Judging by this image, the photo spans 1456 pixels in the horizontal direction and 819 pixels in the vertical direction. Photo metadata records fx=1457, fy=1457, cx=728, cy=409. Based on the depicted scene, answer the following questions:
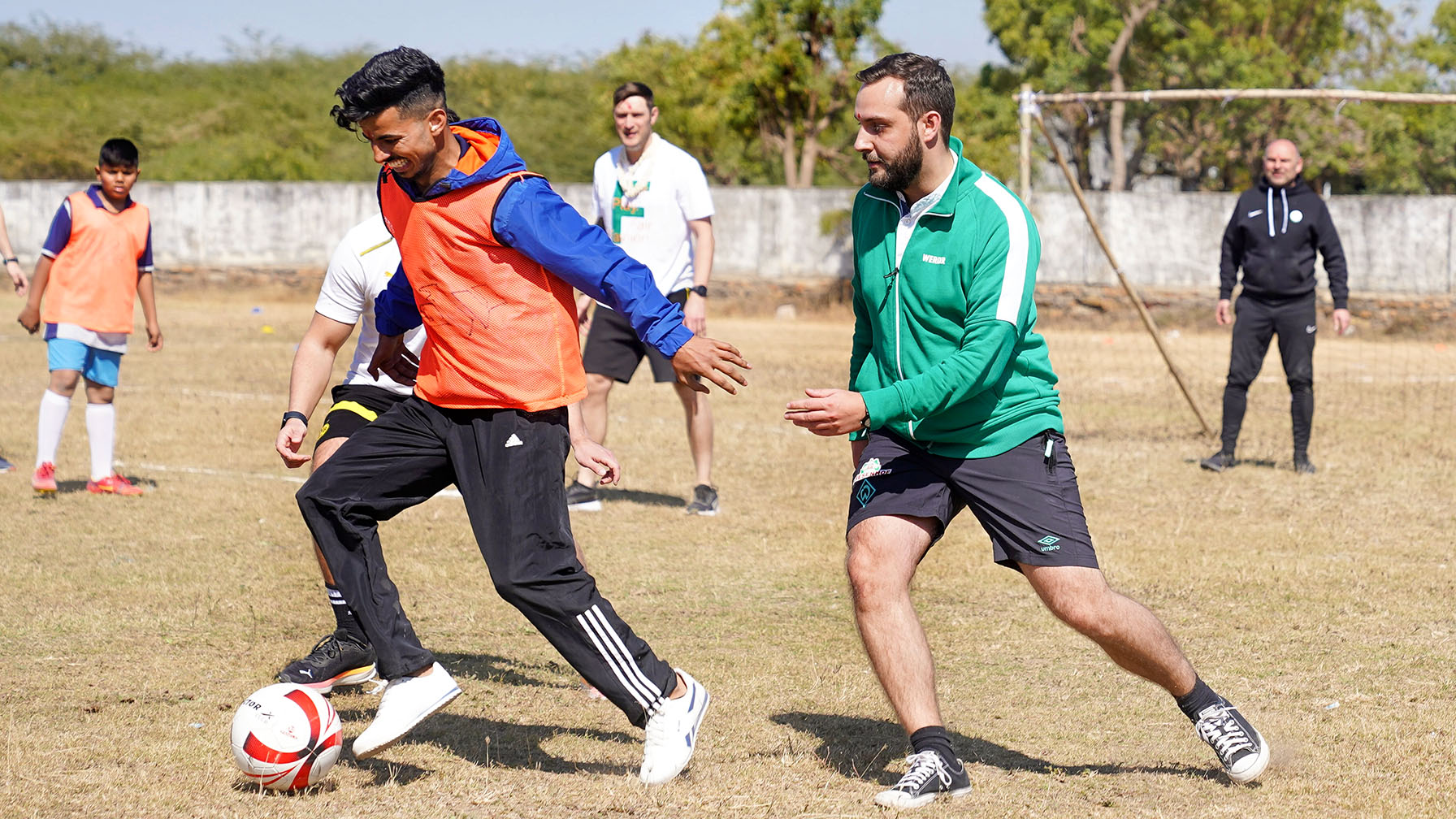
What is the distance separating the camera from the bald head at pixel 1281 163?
1006 cm

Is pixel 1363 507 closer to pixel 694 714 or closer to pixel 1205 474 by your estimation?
pixel 1205 474

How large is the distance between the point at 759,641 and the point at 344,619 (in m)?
1.74

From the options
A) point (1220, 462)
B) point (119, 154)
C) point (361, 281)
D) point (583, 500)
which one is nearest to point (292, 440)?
point (361, 281)

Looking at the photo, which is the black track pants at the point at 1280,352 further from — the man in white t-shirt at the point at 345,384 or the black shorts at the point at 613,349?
the man in white t-shirt at the point at 345,384

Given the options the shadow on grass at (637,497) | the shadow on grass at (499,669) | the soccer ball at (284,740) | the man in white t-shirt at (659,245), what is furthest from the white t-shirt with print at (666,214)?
the soccer ball at (284,740)

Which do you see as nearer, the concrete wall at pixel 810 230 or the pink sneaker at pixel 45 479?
the pink sneaker at pixel 45 479

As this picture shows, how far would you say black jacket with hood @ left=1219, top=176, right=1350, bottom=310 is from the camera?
398 inches

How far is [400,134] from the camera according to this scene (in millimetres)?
3996

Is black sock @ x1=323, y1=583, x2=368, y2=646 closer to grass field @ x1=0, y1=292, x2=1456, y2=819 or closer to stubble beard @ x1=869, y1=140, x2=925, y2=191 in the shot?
grass field @ x1=0, y1=292, x2=1456, y2=819

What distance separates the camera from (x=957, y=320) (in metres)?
4.15

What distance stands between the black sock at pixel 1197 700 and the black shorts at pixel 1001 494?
0.54 m

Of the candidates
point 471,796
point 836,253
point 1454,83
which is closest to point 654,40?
point 836,253

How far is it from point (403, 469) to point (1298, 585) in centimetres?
449

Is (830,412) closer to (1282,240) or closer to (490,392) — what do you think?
(490,392)
